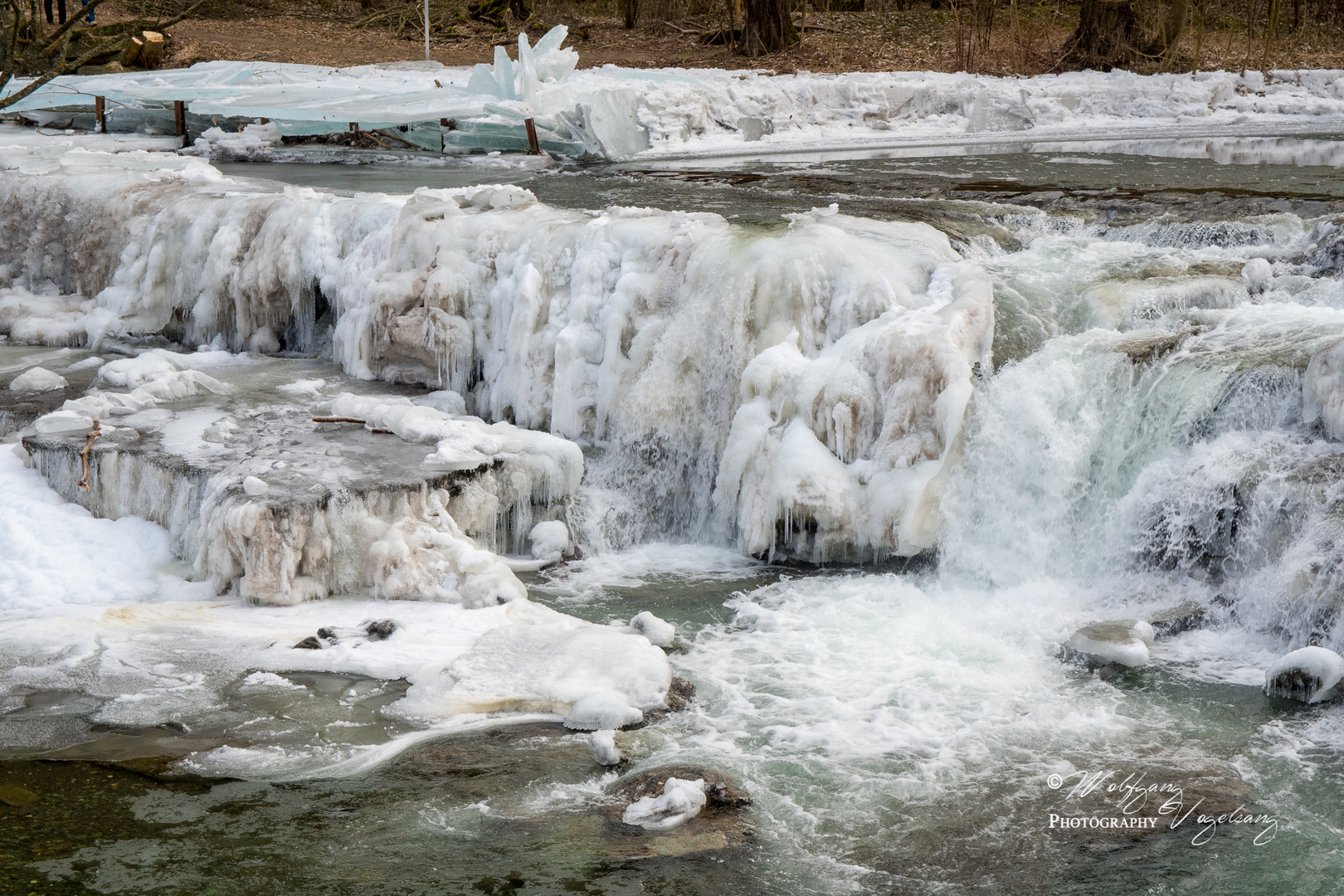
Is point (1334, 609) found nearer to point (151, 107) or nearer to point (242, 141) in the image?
point (242, 141)

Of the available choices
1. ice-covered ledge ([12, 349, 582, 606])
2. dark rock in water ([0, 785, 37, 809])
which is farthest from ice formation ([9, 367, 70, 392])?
dark rock in water ([0, 785, 37, 809])

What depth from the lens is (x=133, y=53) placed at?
2034 centimetres

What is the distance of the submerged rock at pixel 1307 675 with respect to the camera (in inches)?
221

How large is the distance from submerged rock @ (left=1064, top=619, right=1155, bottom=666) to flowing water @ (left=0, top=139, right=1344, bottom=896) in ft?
0.26

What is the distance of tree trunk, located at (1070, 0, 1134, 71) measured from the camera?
770 inches

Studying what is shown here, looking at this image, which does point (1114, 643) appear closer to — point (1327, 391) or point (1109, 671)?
point (1109, 671)

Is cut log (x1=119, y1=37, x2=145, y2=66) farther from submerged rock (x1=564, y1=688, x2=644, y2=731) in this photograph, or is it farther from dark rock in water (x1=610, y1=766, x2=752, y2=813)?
dark rock in water (x1=610, y1=766, x2=752, y2=813)

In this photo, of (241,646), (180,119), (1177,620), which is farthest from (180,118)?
(1177,620)

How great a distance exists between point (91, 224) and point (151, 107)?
21.6 ft

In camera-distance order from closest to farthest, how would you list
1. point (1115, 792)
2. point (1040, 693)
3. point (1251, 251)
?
1. point (1115, 792)
2. point (1040, 693)
3. point (1251, 251)

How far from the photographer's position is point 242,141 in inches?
593

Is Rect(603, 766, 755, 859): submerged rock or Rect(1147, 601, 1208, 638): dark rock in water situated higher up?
Rect(1147, 601, 1208, 638): dark rock in water

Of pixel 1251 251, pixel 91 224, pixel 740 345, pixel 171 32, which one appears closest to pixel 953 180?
pixel 1251 251

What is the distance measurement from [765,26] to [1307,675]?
17.6 m
